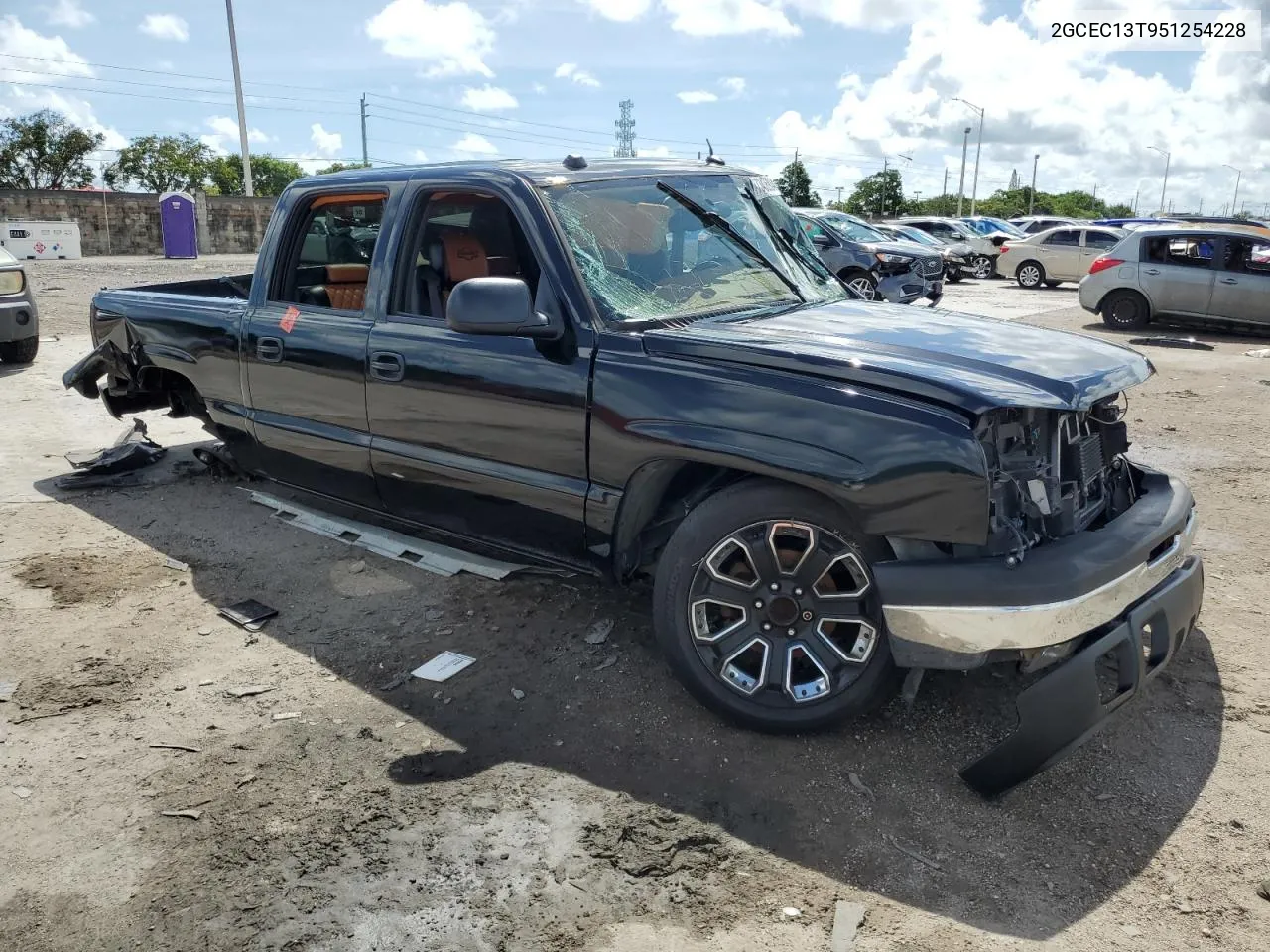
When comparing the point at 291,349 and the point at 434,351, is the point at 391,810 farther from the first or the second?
the point at 291,349

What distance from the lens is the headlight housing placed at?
31.4 feet

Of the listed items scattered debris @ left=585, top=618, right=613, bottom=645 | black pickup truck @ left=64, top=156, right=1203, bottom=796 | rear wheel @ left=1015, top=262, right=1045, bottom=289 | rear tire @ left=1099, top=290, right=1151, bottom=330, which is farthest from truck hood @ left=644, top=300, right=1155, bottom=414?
rear wheel @ left=1015, top=262, right=1045, bottom=289

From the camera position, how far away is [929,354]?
126 inches

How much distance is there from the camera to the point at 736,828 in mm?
2881

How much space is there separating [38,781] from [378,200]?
8.48ft

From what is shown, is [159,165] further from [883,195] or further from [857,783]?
[857,783]

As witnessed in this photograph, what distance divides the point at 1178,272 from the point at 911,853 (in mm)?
13790

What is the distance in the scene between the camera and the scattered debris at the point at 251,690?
12.1ft

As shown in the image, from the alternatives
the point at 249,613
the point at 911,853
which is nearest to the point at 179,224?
the point at 249,613

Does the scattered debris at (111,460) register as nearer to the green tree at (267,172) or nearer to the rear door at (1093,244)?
the rear door at (1093,244)

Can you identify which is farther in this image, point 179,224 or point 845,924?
point 179,224

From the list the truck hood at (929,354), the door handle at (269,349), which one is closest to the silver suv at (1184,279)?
the truck hood at (929,354)

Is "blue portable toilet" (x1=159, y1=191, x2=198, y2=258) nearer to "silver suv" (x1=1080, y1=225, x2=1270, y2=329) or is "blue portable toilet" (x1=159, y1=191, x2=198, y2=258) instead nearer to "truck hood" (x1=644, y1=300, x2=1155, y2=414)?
"silver suv" (x1=1080, y1=225, x2=1270, y2=329)

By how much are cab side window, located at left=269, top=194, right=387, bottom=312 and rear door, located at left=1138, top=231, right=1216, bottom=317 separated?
1300 cm
